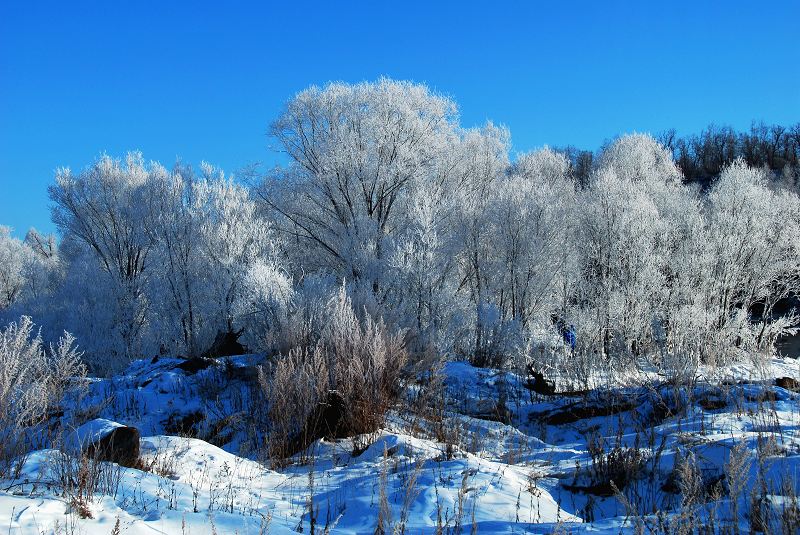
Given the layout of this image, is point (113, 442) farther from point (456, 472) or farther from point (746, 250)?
point (746, 250)

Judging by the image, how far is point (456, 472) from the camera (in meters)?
4.77

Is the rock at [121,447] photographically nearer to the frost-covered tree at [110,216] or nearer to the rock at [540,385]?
the rock at [540,385]

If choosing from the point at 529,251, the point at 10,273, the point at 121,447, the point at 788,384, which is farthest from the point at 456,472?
the point at 10,273

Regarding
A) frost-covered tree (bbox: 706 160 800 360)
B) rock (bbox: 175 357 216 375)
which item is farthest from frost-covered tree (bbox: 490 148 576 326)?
rock (bbox: 175 357 216 375)

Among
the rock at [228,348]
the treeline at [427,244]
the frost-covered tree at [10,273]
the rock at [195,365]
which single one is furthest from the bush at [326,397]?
the frost-covered tree at [10,273]

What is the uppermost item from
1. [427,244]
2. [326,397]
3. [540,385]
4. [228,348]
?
[427,244]

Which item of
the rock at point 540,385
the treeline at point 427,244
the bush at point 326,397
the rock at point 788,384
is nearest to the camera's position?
the bush at point 326,397

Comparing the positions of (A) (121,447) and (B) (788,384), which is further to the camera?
(B) (788,384)

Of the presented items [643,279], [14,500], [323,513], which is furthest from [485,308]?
[14,500]

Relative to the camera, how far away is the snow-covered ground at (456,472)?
340 centimetres

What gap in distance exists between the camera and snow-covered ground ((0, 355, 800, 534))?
3.40 metres

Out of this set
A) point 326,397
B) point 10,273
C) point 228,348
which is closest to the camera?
point 326,397

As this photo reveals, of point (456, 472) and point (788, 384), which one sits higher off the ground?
point (788, 384)

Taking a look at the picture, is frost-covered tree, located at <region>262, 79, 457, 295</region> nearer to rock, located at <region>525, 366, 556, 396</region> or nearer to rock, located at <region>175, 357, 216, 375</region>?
rock, located at <region>175, 357, 216, 375</region>
